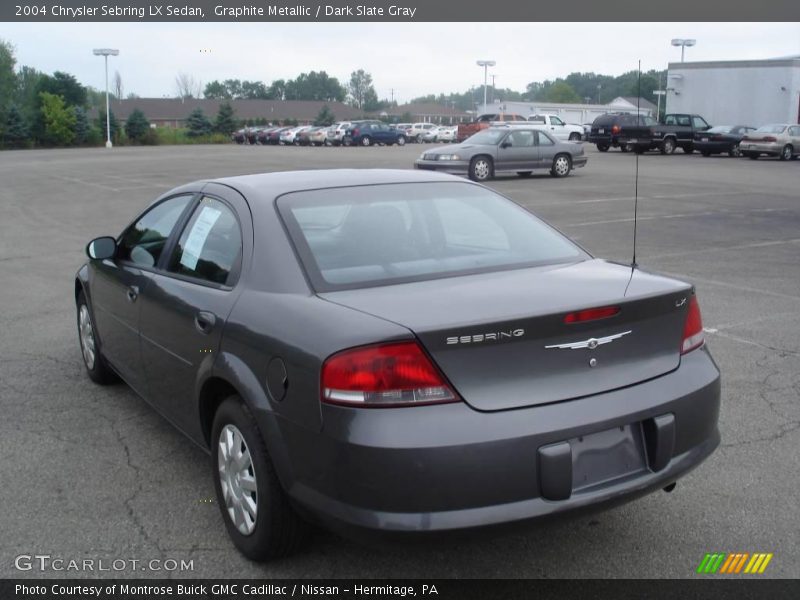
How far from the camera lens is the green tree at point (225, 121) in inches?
2938

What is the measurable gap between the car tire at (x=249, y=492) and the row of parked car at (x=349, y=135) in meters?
52.7

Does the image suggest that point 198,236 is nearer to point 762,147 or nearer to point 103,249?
point 103,249

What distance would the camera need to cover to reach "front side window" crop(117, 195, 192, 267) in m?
4.64

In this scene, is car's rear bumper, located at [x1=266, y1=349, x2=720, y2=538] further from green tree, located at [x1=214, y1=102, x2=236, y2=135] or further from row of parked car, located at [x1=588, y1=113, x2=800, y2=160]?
green tree, located at [x1=214, y1=102, x2=236, y2=135]

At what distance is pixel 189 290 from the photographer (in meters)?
4.02

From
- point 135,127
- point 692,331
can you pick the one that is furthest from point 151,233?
point 135,127

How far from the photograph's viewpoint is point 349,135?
56.1m

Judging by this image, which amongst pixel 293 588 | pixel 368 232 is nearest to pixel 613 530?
pixel 293 588

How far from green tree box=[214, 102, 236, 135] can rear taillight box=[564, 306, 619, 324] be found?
74816 millimetres

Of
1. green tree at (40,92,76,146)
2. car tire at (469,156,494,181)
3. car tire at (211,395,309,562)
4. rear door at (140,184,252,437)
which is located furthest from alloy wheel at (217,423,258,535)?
green tree at (40,92,76,146)

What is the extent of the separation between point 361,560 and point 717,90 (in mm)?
54148

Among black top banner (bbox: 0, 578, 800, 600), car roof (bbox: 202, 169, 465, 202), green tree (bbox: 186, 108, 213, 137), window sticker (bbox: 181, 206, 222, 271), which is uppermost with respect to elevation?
green tree (bbox: 186, 108, 213, 137)

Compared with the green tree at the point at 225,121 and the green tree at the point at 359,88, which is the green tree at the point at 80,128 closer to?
the green tree at the point at 225,121

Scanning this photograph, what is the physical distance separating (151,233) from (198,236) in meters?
0.79
